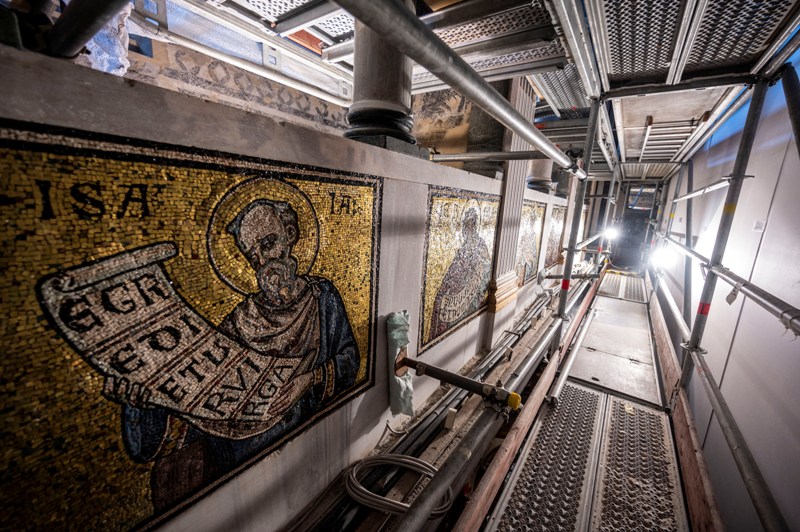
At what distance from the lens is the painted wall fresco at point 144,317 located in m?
Answer: 0.73

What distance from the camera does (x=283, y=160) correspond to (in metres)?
1.19

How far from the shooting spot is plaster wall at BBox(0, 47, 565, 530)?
2.29ft

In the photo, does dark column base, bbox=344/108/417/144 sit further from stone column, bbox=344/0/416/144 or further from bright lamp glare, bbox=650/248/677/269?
bright lamp glare, bbox=650/248/677/269

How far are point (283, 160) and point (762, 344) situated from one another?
10.7 ft

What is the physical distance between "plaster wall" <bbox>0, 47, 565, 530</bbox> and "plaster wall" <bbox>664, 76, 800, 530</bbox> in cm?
211

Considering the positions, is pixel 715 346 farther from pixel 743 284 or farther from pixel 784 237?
pixel 743 284

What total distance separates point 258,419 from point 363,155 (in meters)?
1.42

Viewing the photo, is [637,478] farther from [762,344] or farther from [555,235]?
[555,235]

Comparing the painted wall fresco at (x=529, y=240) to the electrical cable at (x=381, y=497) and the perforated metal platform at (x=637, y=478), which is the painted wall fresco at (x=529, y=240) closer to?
the perforated metal platform at (x=637, y=478)

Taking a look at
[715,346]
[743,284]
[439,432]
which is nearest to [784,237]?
[743,284]

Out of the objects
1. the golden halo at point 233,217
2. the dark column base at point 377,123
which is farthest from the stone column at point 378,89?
the golden halo at point 233,217

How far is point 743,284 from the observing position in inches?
69.6

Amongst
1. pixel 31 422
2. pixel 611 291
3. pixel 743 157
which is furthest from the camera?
pixel 611 291

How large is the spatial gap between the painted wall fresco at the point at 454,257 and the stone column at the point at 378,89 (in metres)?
0.59
